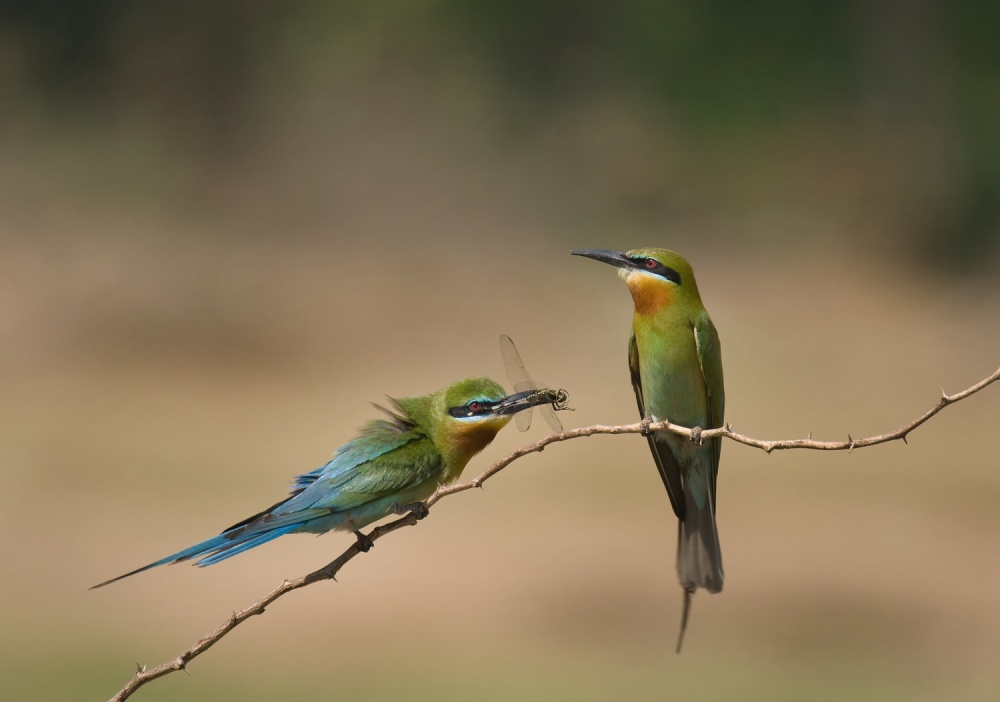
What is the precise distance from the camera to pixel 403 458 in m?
2.20

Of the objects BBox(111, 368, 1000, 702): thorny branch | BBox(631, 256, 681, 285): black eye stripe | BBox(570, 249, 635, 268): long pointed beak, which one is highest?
BBox(570, 249, 635, 268): long pointed beak

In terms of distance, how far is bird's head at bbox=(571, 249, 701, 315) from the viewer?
2.25m

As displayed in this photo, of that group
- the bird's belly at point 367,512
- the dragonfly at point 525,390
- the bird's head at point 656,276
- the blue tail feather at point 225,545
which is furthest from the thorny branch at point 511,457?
the bird's head at point 656,276

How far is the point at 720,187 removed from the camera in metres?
10.4

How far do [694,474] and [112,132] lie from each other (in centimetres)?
937

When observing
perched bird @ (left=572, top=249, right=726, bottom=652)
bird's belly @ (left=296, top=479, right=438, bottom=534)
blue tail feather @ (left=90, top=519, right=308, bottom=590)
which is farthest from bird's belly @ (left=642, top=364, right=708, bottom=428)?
blue tail feather @ (left=90, top=519, right=308, bottom=590)

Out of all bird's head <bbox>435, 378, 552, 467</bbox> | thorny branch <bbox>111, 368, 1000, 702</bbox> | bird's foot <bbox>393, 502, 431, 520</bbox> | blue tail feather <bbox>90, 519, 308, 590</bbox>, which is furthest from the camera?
bird's head <bbox>435, 378, 552, 467</bbox>

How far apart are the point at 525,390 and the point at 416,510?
32cm

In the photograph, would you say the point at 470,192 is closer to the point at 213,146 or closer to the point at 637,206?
the point at 637,206

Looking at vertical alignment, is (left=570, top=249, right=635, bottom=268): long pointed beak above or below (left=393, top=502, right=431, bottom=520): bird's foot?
above

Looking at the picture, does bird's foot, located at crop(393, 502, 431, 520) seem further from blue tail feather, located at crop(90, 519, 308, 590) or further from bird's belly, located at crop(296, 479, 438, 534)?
blue tail feather, located at crop(90, 519, 308, 590)

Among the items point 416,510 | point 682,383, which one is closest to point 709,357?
point 682,383

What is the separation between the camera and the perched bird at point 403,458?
214 cm

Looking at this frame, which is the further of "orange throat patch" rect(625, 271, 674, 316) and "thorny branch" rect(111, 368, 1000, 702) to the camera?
"orange throat patch" rect(625, 271, 674, 316)
